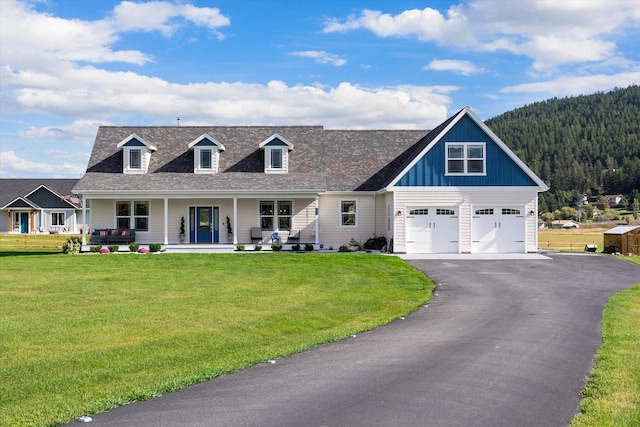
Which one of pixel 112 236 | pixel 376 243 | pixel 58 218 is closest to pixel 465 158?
pixel 376 243

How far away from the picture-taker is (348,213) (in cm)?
3172

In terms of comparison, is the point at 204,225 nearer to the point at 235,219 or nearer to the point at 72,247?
the point at 235,219

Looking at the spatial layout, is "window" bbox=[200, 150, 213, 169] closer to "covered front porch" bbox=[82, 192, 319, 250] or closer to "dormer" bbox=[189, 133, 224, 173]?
"dormer" bbox=[189, 133, 224, 173]

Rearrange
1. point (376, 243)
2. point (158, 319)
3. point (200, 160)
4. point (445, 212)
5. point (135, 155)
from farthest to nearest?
point (135, 155) < point (200, 160) < point (376, 243) < point (445, 212) < point (158, 319)

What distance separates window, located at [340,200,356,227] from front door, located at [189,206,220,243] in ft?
21.0

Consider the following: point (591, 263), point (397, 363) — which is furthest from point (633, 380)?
point (591, 263)

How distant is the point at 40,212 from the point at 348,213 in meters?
38.8

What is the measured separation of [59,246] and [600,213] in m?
103

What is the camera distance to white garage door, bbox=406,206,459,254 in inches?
1119

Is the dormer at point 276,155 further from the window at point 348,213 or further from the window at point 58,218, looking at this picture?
the window at point 58,218

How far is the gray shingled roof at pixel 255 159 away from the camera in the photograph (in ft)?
100

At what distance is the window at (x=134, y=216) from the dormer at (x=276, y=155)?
656cm

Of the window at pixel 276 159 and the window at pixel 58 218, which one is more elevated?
the window at pixel 276 159

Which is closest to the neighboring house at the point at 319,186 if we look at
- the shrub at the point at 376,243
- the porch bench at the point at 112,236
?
the shrub at the point at 376,243
